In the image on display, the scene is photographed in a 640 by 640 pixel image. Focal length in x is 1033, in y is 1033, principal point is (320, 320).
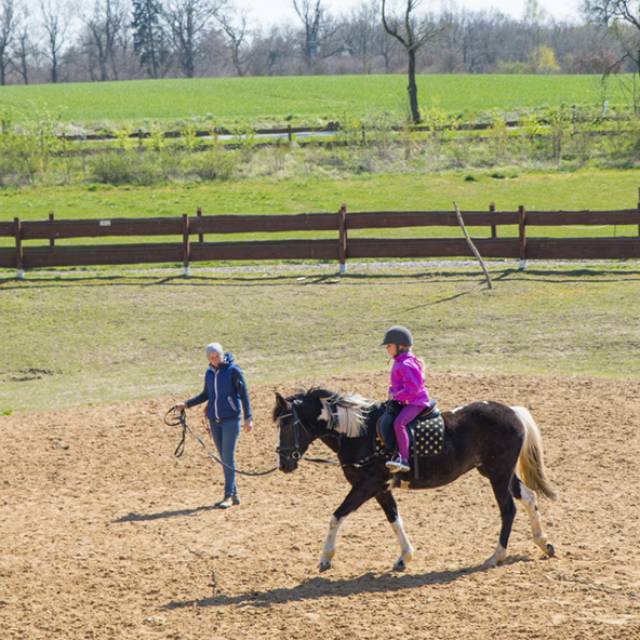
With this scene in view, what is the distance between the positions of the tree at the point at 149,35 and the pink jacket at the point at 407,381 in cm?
10126

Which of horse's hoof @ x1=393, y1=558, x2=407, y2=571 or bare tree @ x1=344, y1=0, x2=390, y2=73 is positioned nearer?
horse's hoof @ x1=393, y1=558, x2=407, y2=571

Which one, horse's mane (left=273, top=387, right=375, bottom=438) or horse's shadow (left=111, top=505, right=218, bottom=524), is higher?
horse's mane (left=273, top=387, right=375, bottom=438)

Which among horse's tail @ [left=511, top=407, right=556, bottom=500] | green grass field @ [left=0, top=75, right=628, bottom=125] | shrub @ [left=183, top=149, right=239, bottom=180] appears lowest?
horse's tail @ [left=511, top=407, right=556, bottom=500]

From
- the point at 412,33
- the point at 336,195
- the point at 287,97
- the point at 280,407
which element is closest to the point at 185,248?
the point at 336,195

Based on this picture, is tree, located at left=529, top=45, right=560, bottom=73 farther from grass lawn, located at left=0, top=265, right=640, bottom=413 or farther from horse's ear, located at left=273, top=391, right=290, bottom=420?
horse's ear, located at left=273, top=391, right=290, bottom=420

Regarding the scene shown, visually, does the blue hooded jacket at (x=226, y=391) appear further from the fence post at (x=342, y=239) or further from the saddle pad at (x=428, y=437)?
the fence post at (x=342, y=239)

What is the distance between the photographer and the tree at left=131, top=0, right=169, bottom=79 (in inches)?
4173

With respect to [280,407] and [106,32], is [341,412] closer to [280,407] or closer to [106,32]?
[280,407]

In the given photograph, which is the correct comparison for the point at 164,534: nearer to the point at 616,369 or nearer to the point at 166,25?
the point at 616,369

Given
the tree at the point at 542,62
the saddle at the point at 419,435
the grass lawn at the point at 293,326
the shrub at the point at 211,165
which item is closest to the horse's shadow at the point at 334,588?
the saddle at the point at 419,435

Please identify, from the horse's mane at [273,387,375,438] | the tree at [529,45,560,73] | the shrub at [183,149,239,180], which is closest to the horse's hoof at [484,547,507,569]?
the horse's mane at [273,387,375,438]

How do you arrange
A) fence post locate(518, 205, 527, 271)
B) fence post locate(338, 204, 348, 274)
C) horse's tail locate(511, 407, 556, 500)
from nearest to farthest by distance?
horse's tail locate(511, 407, 556, 500), fence post locate(518, 205, 527, 271), fence post locate(338, 204, 348, 274)

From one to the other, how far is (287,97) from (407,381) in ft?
236

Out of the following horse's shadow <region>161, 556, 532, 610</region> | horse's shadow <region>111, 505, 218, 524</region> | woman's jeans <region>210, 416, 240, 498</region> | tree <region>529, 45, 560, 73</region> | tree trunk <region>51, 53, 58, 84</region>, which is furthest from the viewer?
tree trunk <region>51, 53, 58, 84</region>
